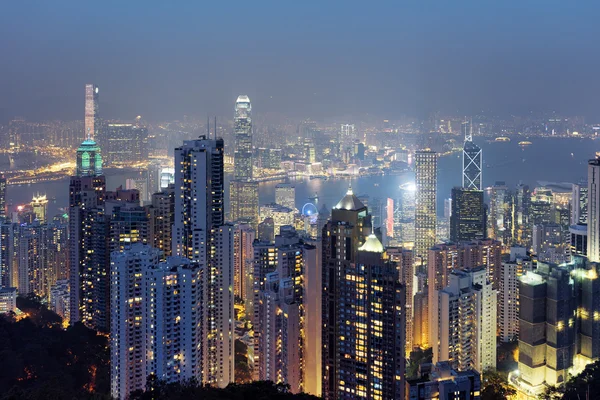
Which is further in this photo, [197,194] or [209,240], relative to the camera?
[197,194]

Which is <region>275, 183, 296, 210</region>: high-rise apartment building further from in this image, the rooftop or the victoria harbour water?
the rooftop

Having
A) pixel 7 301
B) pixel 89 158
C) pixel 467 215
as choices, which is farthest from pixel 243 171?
pixel 7 301

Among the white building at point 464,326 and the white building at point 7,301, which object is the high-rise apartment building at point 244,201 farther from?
the white building at point 464,326

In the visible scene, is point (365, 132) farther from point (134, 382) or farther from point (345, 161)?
point (134, 382)

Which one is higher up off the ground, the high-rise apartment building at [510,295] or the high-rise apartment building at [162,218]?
the high-rise apartment building at [162,218]

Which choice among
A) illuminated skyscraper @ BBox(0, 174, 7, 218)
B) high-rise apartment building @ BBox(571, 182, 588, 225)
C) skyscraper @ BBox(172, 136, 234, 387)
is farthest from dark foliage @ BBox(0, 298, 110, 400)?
high-rise apartment building @ BBox(571, 182, 588, 225)

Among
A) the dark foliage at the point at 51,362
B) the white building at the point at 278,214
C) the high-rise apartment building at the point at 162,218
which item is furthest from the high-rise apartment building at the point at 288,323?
the white building at the point at 278,214

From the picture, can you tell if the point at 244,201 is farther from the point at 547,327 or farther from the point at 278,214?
the point at 547,327
